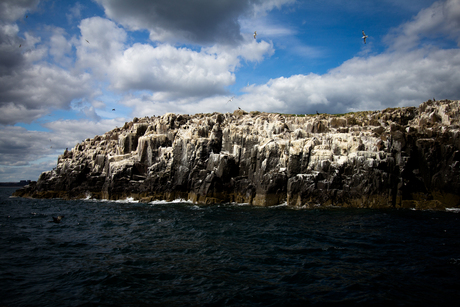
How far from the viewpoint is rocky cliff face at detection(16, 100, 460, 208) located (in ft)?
123

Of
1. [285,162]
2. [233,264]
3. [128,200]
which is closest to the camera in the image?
[233,264]

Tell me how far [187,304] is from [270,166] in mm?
32806

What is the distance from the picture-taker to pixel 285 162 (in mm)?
41219

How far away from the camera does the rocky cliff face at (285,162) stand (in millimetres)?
37406

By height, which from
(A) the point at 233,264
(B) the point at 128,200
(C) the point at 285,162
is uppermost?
(C) the point at 285,162

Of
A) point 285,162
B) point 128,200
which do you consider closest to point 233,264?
point 285,162

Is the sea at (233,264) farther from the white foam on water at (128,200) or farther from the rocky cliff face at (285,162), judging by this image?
the white foam on water at (128,200)

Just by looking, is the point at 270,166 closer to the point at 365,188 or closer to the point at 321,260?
the point at 365,188

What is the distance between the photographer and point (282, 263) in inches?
600

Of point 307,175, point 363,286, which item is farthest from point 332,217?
point 363,286

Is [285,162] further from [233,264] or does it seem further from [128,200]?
[128,200]

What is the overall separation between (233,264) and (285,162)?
28.1 metres

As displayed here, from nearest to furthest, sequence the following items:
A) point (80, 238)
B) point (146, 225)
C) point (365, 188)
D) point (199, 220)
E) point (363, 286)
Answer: point (363, 286)
point (80, 238)
point (146, 225)
point (199, 220)
point (365, 188)

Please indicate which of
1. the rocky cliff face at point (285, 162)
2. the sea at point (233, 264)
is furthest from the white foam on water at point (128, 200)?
the sea at point (233, 264)
